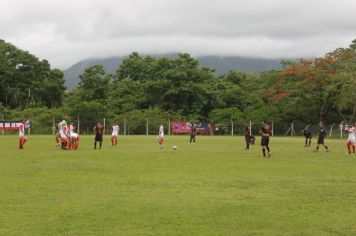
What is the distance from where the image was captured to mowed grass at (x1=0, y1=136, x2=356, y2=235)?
30.9 feet

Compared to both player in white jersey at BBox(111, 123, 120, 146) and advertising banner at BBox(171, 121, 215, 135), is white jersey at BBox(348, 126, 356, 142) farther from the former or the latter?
advertising banner at BBox(171, 121, 215, 135)

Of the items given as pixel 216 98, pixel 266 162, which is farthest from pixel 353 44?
pixel 266 162

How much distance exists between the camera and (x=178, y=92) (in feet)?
222

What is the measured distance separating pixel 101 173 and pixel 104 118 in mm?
47183

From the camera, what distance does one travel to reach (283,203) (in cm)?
1192

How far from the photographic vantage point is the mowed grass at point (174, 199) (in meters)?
9.41

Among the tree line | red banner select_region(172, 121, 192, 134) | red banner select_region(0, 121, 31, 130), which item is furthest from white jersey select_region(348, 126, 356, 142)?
red banner select_region(0, 121, 31, 130)

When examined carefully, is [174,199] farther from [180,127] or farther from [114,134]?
[180,127]

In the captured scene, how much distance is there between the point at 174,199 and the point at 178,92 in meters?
55.7

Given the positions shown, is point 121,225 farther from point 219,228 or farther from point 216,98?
point 216,98

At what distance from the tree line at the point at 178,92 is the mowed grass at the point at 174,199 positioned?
4120cm

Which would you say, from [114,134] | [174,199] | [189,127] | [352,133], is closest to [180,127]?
[189,127]

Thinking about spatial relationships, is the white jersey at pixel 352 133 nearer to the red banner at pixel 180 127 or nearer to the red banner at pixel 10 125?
the red banner at pixel 180 127

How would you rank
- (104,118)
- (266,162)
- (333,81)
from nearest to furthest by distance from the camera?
(266,162), (333,81), (104,118)
